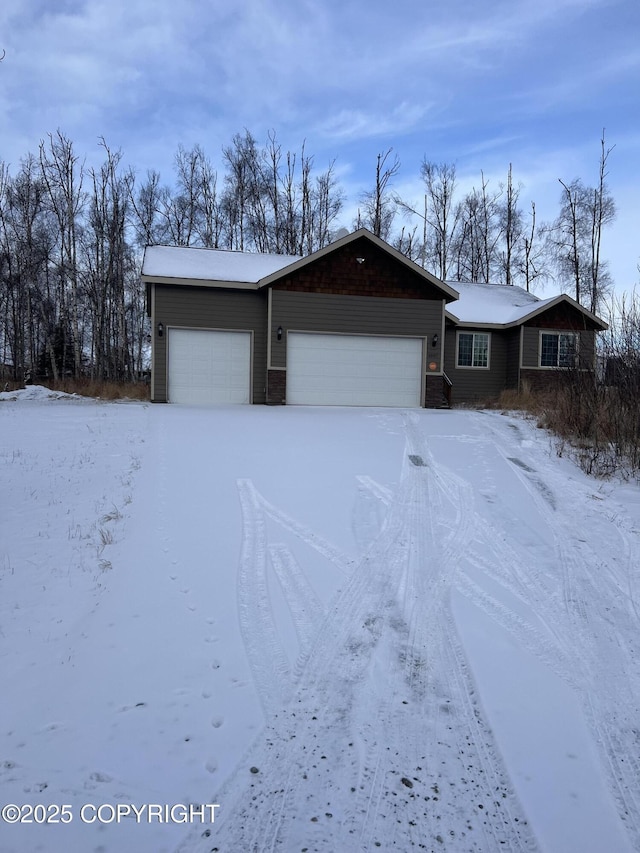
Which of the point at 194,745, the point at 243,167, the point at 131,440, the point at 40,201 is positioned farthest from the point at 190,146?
the point at 194,745

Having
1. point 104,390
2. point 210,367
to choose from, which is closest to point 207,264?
point 210,367

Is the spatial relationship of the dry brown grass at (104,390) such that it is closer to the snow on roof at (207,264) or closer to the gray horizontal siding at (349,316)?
the snow on roof at (207,264)

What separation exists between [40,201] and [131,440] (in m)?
21.5

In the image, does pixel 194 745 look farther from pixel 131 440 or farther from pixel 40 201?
pixel 40 201

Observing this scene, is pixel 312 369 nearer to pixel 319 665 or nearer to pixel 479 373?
pixel 479 373

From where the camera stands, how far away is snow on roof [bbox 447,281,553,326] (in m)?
19.3

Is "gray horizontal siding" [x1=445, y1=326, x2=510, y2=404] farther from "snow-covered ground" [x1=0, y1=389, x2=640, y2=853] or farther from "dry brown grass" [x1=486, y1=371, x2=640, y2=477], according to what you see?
"snow-covered ground" [x1=0, y1=389, x2=640, y2=853]

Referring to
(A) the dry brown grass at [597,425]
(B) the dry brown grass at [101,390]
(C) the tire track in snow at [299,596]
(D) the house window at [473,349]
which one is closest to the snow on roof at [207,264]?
(B) the dry brown grass at [101,390]

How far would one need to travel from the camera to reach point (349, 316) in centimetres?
1477

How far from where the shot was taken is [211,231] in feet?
97.8

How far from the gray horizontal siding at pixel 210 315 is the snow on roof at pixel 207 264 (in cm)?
38

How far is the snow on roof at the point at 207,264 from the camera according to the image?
14.8 metres

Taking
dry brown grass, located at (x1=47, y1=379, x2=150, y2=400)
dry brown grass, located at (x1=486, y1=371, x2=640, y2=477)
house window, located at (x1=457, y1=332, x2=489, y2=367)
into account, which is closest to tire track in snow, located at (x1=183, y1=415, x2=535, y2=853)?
dry brown grass, located at (x1=486, y1=371, x2=640, y2=477)

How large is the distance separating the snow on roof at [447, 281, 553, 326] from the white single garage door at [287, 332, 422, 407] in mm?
4133
